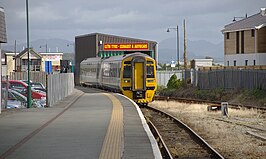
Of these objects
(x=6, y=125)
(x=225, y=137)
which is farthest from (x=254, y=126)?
(x=6, y=125)

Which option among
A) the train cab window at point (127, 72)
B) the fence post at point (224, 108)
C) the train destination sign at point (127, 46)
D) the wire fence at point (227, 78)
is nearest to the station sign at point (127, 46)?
the train destination sign at point (127, 46)

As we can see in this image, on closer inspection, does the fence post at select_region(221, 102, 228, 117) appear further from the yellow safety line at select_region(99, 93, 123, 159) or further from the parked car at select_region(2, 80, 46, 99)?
the parked car at select_region(2, 80, 46, 99)

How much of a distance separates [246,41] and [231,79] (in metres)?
20.4

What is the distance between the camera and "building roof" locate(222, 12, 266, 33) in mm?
60094

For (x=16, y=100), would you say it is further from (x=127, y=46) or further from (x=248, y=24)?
(x=127, y=46)

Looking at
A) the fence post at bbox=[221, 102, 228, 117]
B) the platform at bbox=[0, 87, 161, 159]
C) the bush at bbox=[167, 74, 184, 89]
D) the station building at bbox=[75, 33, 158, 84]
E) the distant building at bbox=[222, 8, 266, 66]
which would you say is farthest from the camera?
the station building at bbox=[75, 33, 158, 84]

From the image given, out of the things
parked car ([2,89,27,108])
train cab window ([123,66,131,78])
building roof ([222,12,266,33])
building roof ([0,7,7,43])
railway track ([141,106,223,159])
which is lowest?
railway track ([141,106,223,159])

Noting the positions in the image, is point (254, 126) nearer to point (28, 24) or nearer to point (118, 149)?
point (118, 149)

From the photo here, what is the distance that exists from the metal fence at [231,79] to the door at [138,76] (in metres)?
9.03

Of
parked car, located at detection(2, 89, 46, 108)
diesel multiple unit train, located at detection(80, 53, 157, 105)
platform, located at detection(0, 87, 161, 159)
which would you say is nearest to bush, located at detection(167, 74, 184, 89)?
diesel multiple unit train, located at detection(80, 53, 157, 105)

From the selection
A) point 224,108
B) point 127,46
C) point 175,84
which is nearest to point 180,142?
point 224,108

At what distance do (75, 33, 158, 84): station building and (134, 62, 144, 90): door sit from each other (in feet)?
113

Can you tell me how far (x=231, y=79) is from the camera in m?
43.5

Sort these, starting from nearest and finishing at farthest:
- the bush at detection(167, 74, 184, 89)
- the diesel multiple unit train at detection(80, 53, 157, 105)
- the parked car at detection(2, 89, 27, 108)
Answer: the parked car at detection(2, 89, 27, 108), the diesel multiple unit train at detection(80, 53, 157, 105), the bush at detection(167, 74, 184, 89)
